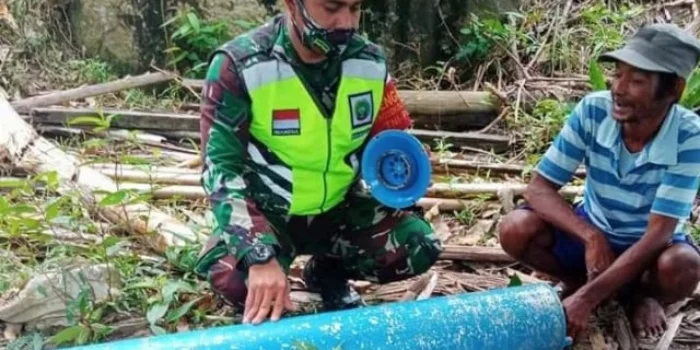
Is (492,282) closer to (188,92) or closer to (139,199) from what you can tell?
(139,199)

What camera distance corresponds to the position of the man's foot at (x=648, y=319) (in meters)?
3.43

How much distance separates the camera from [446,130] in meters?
5.92

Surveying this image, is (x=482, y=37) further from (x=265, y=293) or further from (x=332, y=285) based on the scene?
(x=265, y=293)

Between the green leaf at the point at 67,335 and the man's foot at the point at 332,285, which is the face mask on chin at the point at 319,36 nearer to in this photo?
the man's foot at the point at 332,285

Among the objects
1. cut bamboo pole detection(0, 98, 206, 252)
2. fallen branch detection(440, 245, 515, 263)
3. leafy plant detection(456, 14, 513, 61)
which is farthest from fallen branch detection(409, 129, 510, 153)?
cut bamboo pole detection(0, 98, 206, 252)

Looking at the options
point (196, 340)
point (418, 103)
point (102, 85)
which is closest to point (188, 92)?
point (102, 85)

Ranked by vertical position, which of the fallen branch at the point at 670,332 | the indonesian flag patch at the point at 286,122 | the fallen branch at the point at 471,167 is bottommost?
the fallen branch at the point at 670,332

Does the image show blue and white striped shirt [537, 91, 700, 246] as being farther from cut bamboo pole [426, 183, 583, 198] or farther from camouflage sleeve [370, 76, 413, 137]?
cut bamboo pole [426, 183, 583, 198]

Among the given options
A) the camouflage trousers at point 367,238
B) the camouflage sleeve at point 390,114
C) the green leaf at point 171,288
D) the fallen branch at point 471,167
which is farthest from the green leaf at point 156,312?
the fallen branch at point 471,167

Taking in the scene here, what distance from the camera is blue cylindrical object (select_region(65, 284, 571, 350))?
Result: 8.66ft

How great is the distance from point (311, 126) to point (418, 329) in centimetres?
68

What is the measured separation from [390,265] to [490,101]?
9.27ft

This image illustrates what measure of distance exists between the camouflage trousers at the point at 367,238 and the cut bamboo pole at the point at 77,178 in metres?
0.76

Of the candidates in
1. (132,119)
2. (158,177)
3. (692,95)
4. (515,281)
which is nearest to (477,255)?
(515,281)
